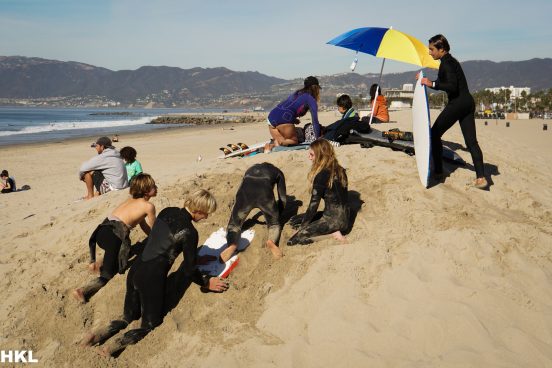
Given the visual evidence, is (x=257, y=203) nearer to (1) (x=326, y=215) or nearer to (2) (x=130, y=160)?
(1) (x=326, y=215)

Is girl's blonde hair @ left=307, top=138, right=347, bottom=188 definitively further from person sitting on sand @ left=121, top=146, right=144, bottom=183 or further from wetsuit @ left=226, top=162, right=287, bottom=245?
person sitting on sand @ left=121, top=146, right=144, bottom=183

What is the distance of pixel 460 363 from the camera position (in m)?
3.51

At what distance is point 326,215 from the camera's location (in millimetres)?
5371

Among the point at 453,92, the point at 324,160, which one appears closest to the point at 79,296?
the point at 324,160

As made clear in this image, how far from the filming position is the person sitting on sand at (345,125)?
8.63m

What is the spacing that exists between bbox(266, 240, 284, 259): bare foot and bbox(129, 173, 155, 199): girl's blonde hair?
1.58 metres

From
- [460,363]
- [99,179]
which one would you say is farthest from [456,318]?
[99,179]

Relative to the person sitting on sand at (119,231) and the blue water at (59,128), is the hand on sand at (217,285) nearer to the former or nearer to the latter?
the person sitting on sand at (119,231)

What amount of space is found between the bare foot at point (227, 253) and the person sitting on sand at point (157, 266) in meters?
0.70

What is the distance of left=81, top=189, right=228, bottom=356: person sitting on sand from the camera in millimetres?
4320

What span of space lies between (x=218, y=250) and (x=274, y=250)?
867 millimetres

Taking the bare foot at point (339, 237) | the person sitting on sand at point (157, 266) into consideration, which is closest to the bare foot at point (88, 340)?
the person sitting on sand at point (157, 266)

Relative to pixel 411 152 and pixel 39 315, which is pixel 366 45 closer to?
pixel 411 152

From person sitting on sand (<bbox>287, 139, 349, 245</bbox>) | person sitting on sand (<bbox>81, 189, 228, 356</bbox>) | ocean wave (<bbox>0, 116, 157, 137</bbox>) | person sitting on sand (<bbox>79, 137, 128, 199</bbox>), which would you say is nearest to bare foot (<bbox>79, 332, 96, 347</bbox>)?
person sitting on sand (<bbox>81, 189, 228, 356</bbox>)
